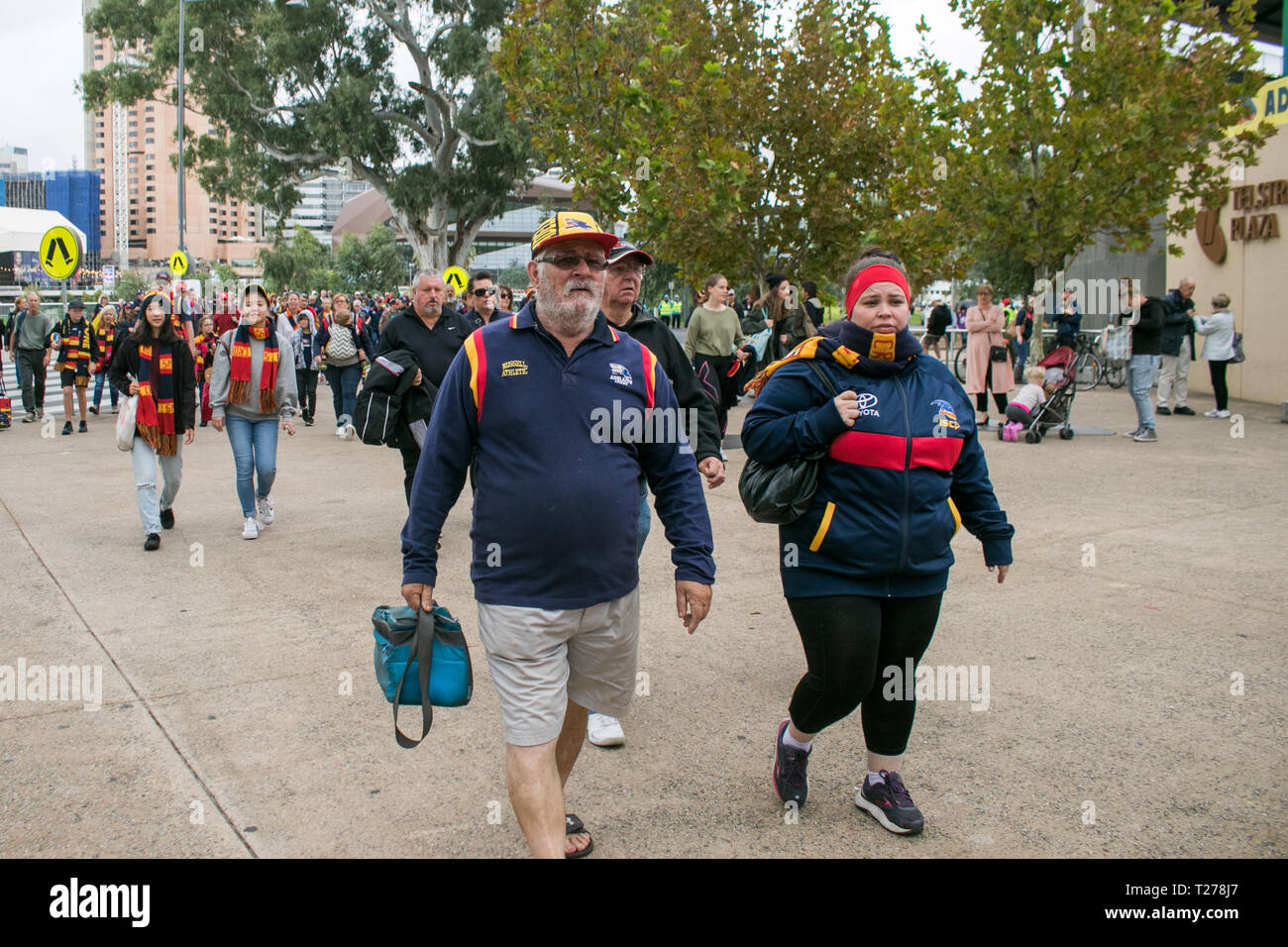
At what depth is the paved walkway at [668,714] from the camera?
3.53m

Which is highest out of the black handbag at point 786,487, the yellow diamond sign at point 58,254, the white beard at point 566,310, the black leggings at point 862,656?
the yellow diamond sign at point 58,254

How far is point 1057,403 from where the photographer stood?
13.0 m

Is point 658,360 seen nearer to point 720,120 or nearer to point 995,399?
point 995,399

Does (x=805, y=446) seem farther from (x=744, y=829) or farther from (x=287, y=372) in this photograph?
(x=287, y=372)

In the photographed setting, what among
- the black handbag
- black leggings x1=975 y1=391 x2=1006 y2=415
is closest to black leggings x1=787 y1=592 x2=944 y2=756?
the black handbag

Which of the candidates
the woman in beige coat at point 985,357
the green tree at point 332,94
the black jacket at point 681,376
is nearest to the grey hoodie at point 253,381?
the black jacket at point 681,376

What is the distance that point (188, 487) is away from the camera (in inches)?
402

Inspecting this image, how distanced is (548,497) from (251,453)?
19.0 feet

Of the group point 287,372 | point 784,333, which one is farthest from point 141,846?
point 784,333

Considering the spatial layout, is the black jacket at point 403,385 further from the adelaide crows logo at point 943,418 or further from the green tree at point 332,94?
the green tree at point 332,94

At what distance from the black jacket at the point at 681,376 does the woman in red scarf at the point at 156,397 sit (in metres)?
4.25

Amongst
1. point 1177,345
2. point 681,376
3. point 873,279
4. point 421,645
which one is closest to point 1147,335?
point 1177,345

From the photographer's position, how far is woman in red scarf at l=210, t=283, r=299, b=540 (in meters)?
7.96

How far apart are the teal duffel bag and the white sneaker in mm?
1150
